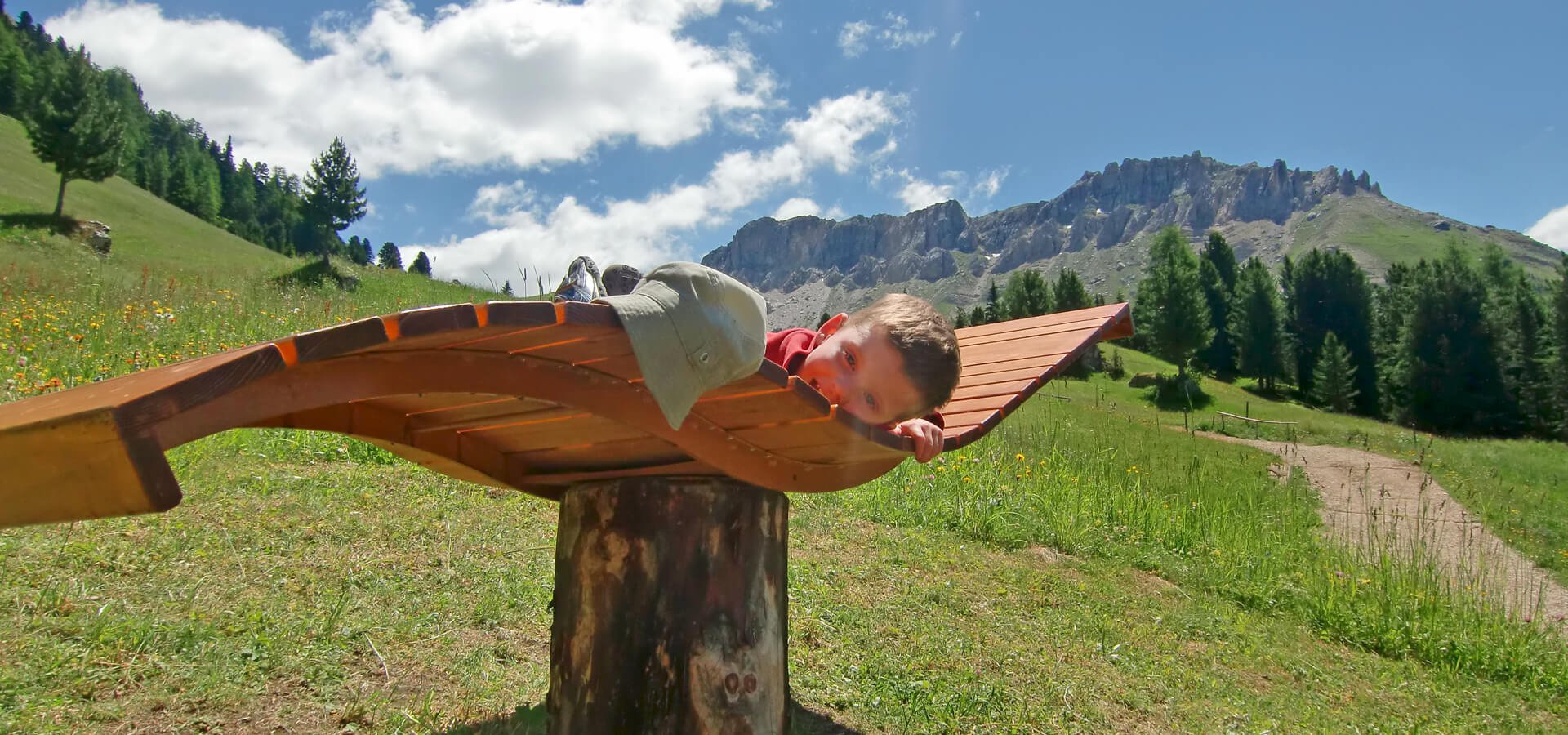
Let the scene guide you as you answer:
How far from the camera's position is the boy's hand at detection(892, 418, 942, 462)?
232 centimetres

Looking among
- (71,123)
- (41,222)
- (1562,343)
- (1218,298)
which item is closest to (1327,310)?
(1218,298)

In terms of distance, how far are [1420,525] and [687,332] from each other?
7.39 m

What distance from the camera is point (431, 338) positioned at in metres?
1.46

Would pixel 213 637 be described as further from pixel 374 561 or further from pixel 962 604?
pixel 962 604

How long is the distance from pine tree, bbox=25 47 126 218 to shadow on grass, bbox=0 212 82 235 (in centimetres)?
288

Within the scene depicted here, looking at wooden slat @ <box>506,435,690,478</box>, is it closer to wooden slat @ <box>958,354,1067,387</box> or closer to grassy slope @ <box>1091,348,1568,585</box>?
wooden slat @ <box>958,354,1067,387</box>

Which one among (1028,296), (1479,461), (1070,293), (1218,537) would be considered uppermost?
(1070,293)

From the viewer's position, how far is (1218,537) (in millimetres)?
7426

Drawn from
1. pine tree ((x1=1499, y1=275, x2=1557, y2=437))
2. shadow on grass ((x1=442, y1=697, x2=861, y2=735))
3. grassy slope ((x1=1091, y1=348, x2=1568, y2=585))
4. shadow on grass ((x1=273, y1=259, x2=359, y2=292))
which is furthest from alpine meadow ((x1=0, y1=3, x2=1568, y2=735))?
pine tree ((x1=1499, y1=275, x2=1557, y2=437))

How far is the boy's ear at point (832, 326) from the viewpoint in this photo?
262 cm

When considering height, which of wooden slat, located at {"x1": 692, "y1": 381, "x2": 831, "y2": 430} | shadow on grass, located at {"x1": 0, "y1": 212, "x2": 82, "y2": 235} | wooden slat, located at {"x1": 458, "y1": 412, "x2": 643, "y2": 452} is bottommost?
wooden slat, located at {"x1": 458, "y1": 412, "x2": 643, "y2": 452}

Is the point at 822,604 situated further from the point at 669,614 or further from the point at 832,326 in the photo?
the point at 669,614

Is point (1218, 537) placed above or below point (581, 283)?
below

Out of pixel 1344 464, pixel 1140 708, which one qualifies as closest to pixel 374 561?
pixel 1140 708
